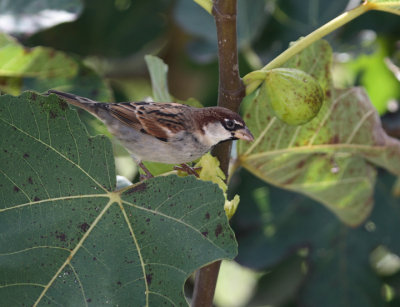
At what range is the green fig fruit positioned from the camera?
1.22 metres

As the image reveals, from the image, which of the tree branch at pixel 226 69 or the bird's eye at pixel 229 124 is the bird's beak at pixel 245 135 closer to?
the bird's eye at pixel 229 124

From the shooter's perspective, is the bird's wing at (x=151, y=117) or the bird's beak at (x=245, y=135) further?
the bird's wing at (x=151, y=117)

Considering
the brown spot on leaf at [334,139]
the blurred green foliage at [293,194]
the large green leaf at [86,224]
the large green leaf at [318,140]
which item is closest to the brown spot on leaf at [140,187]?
the large green leaf at [86,224]

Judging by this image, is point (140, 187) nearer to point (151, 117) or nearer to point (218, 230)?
point (218, 230)

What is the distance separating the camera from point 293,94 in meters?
1.23

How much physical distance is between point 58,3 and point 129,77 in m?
1.22

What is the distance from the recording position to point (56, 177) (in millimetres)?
1243

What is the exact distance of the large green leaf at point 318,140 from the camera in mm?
1613

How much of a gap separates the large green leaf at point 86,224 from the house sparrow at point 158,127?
32cm

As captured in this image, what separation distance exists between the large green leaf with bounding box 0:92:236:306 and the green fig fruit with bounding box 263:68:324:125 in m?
0.24

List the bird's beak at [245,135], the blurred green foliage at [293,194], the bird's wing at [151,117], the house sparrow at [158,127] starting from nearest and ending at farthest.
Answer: the bird's beak at [245,135]
the house sparrow at [158,127]
the bird's wing at [151,117]
the blurred green foliage at [293,194]

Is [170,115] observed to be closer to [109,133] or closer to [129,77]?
[109,133]

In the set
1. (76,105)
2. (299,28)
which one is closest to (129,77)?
(299,28)

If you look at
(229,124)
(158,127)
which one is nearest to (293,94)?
(229,124)
